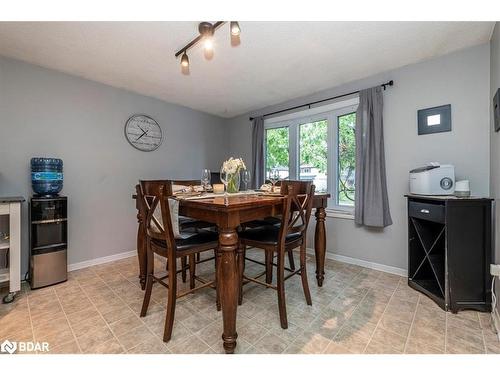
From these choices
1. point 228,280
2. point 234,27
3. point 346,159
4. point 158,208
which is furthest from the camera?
point 346,159

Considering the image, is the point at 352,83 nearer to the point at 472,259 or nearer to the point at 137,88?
the point at 472,259

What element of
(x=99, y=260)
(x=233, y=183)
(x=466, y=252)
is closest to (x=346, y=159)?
(x=466, y=252)

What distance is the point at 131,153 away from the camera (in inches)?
119

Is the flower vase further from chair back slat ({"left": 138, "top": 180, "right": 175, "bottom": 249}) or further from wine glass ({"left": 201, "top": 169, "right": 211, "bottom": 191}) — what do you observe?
chair back slat ({"left": 138, "top": 180, "right": 175, "bottom": 249})

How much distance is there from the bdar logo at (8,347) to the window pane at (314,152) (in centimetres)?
309

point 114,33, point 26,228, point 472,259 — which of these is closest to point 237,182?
point 114,33

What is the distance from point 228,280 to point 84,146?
8.21 feet

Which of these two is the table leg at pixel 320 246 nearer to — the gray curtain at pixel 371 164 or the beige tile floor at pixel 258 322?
the beige tile floor at pixel 258 322

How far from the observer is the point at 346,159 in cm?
291

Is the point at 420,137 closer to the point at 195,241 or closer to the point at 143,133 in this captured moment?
the point at 195,241

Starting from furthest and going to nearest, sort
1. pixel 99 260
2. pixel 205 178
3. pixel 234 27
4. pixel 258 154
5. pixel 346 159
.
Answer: pixel 258 154 < pixel 346 159 < pixel 99 260 < pixel 205 178 < pixel 234 27

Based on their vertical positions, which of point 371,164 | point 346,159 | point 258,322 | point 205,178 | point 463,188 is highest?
point 346,159

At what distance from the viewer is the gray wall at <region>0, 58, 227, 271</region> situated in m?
2.21
